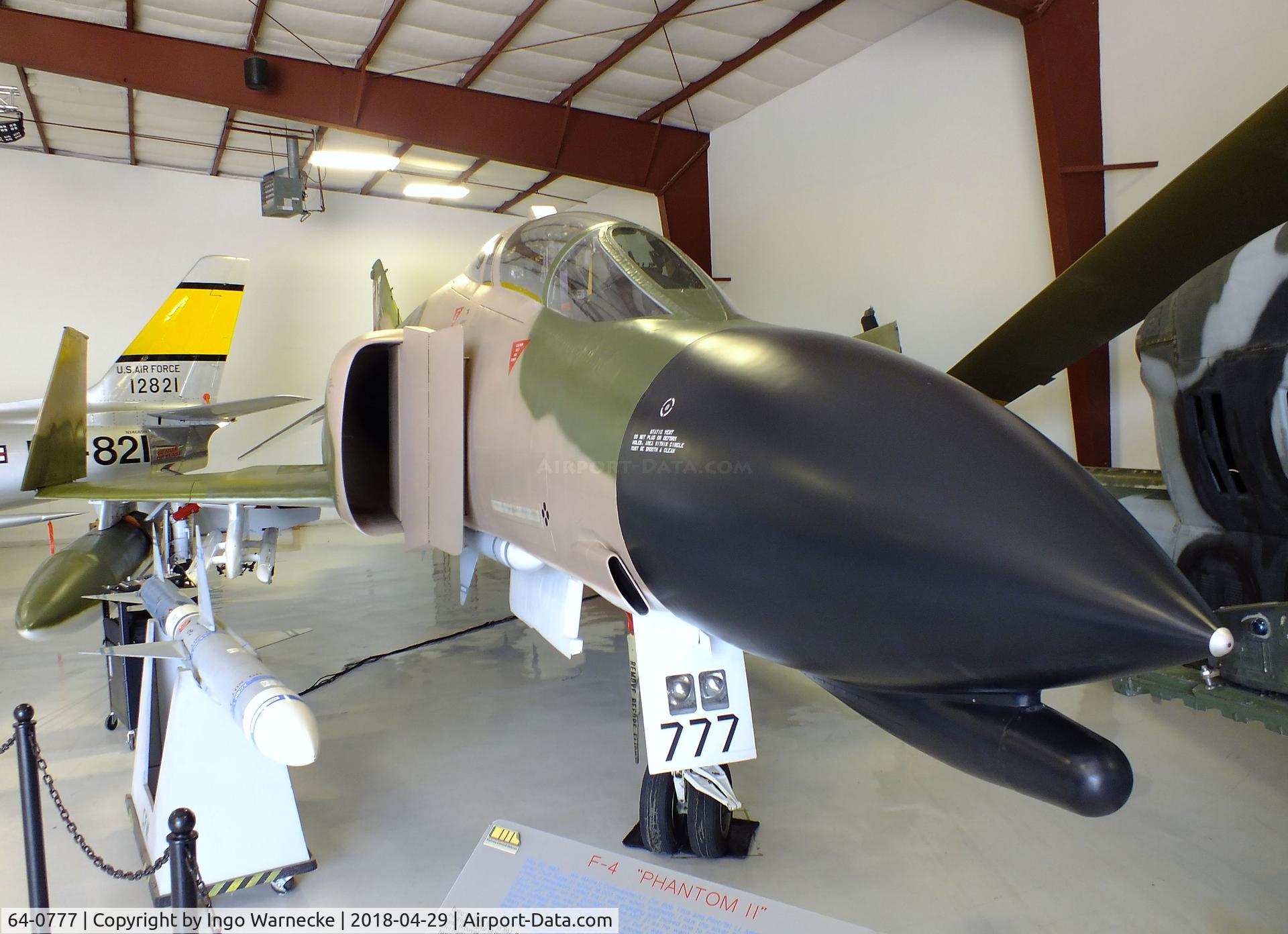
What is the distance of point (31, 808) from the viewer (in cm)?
263

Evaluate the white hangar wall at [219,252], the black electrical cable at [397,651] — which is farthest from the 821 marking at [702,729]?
the white hangar wall at [219,252]

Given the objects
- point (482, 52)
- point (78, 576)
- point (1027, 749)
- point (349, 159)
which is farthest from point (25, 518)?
point (1027, 749)

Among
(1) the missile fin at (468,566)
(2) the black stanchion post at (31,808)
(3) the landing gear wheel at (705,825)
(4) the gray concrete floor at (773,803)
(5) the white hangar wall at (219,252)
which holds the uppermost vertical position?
(5) the white hangar wall at (219,252)

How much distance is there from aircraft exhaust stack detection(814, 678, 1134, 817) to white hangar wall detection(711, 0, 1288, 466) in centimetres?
535

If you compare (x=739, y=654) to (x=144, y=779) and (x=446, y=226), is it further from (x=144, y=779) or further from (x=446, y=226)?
(x=446, y=226)

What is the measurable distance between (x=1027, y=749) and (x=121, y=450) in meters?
10.1

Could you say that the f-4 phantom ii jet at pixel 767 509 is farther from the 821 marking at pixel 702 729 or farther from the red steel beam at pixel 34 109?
the red steel beam at pixel 34 109

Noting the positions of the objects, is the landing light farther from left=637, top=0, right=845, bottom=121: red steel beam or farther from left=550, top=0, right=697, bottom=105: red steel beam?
left=637, top=0, right=845, bottom=121: red steel beam

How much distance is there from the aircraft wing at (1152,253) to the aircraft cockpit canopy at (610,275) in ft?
5.42

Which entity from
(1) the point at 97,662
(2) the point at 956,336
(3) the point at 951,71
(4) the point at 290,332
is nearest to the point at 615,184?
(3) the point at 951,71

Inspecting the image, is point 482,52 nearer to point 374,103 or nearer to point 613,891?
point 374,103

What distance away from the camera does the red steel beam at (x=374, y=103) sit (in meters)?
8.20

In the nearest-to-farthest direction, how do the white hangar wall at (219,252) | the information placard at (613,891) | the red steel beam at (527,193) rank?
the information placard at (613,891)
the white hangar wall at (219,252)
the red steel beam at (527,193)

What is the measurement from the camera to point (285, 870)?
3.37m
